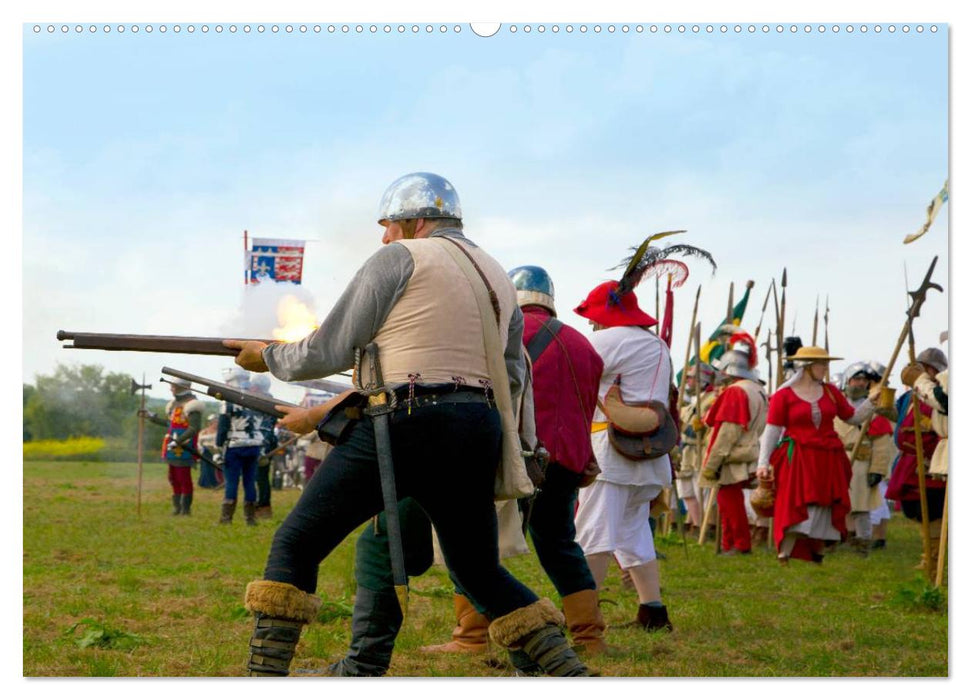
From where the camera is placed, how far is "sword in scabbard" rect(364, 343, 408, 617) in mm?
4602

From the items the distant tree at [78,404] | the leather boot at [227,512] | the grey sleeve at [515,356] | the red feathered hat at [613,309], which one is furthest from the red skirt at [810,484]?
the leather boot at [227,512]

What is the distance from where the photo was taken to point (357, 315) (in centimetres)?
468

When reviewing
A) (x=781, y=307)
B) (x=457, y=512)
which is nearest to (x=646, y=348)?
(x=457, y=512)

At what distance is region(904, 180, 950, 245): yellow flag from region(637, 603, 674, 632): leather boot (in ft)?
8.00

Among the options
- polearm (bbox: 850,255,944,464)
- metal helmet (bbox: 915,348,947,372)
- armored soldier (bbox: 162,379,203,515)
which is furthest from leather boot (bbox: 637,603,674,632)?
armored soldier (bbox: 162,379,203,515)

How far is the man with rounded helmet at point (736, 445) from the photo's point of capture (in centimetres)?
1243

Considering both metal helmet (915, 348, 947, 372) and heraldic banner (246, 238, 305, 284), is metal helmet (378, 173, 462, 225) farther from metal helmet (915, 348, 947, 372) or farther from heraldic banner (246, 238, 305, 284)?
metal helmet (915, 348, 947, 372)

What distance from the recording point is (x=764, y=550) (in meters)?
13.0

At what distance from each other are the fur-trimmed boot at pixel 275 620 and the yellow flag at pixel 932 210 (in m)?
2.73

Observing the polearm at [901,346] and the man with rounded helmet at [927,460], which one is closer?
the polearm at [901,346]

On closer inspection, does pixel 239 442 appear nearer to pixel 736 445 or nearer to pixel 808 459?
pixel 736 445

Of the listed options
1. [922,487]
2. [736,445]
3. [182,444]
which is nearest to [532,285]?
[922,487]

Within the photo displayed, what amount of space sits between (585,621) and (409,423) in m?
2.05

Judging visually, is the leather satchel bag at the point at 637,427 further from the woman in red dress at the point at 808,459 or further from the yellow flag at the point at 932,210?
the woman in red dress at the point at 808,459
